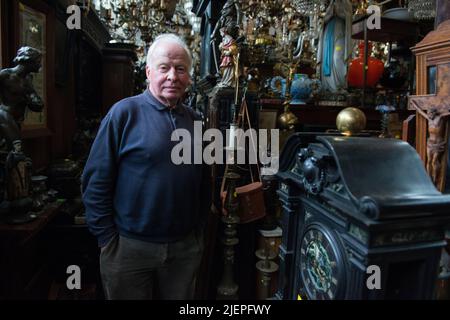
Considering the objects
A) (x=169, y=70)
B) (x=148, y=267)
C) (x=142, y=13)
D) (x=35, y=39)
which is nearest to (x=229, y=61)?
(x=169, y=70)

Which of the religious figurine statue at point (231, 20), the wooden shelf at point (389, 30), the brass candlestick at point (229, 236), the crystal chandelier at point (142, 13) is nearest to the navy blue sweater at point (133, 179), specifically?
the brass candlestick at point (229, 236)

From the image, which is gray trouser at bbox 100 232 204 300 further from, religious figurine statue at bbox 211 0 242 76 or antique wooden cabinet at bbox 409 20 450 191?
religious figurine statue at bbox 211 0 242 76

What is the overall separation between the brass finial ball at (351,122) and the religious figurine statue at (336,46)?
2175mm

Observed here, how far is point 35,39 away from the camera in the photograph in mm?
2504

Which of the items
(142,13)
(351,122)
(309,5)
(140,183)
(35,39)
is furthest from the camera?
(142,13)

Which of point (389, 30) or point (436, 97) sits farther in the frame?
point (389, 30)

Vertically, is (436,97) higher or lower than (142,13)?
lower

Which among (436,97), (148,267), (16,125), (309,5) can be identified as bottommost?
(148,267)

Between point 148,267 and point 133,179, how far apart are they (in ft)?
1.43

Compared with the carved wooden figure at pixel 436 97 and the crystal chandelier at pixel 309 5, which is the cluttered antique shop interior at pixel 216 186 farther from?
the crystal chandelier at pixel 309 5

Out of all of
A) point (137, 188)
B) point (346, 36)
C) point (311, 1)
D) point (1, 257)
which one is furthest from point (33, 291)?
point (311, 1)

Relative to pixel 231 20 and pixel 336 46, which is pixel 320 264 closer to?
pixel 231 20

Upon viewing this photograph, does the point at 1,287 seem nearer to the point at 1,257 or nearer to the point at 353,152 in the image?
the point at 1,257
